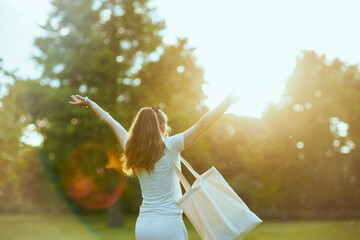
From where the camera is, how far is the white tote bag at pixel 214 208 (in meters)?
2.91

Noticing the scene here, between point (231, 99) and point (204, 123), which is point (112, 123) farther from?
point (231, 99)

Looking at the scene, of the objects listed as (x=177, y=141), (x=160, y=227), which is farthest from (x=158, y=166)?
(x=160, y=227)

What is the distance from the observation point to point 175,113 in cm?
1697

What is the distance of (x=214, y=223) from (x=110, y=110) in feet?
62.5

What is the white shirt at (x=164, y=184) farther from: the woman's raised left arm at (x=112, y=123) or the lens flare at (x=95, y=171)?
the lens flare at (x=95, y=171)

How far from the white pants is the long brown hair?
334 mm

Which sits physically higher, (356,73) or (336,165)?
(356,73)

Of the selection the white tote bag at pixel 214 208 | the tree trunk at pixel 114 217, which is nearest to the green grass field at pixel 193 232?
the tree trunk at pixel 114 217

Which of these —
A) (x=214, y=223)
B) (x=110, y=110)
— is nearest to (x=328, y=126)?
(x=110, y=110)

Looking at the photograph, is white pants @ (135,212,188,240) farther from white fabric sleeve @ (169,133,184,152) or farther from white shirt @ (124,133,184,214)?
white fabric sleeve @ (169,133,184,152)

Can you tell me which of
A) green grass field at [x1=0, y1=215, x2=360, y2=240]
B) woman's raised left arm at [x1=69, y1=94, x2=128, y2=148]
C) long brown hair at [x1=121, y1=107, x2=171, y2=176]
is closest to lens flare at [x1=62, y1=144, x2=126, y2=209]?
green grass field at [x1=0, y1=215, x2=360, y2=240]

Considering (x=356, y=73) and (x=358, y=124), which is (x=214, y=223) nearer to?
(x=358, y=124)

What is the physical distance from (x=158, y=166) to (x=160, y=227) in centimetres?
42

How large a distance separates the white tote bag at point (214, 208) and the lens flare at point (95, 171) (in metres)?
18.9
